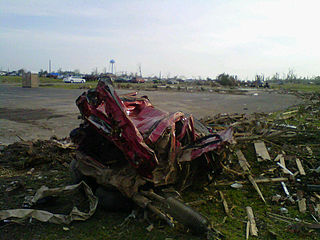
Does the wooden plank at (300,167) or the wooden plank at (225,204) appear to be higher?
the wooden plank at (300,167)

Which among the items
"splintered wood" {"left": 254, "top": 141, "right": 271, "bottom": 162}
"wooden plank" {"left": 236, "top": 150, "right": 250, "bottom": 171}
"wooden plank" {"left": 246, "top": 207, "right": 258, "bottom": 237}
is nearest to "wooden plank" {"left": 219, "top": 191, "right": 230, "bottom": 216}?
"wooden plank" {"left": 246, "top": 207, "right": 258, "bottom": 237}

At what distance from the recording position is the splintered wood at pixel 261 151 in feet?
20.9

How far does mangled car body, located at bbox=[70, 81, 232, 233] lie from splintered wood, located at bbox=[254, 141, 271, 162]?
2.09 m

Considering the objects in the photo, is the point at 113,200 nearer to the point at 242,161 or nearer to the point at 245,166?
the point at 245,166

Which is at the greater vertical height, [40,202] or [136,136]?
[136,136]

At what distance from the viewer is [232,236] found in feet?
11.4

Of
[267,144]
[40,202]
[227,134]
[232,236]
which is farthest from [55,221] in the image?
[267,144]

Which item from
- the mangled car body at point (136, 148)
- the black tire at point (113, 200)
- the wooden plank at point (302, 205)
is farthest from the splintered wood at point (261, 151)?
the black tire at point (113, 200)

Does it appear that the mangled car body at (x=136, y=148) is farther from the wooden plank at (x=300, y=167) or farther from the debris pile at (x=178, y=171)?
the wooden plank at (x=300, y=167)

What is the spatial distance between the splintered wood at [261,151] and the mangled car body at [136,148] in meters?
2.09

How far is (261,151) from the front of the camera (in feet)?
22.0

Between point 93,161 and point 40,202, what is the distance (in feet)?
3.17

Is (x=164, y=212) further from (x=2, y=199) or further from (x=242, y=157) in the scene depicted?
(x=242, y=157)

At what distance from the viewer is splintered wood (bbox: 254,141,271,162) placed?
6.36 m
